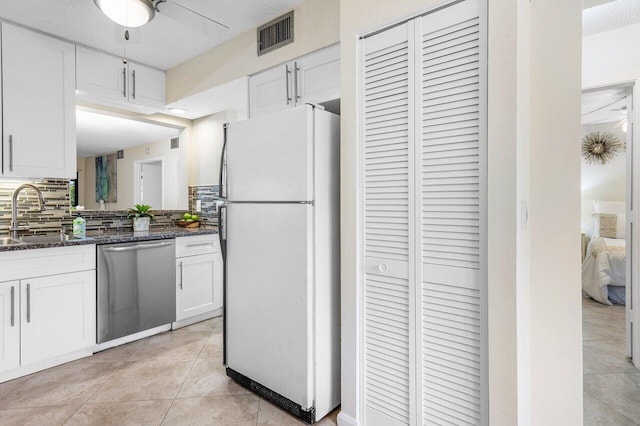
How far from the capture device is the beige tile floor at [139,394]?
5.97ft

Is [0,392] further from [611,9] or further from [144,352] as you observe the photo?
[611,9]

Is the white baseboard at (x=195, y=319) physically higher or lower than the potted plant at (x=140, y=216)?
lower

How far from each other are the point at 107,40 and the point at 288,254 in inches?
100

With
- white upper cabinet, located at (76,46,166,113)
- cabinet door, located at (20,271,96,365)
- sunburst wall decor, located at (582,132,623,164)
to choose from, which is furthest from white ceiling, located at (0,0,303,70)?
sunburst wall decor, located at (582,132,623,164)

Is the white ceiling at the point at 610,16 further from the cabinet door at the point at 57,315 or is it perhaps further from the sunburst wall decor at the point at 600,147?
the sunburst wall decor at the point at 600,147

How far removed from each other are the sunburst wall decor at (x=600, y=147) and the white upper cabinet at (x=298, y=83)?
5510mm

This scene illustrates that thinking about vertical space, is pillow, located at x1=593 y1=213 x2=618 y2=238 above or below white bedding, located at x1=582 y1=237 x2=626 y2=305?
above

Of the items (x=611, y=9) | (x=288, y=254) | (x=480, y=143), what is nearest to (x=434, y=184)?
(x=480, y=143)

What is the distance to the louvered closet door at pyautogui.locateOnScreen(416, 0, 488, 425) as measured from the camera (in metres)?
1.33

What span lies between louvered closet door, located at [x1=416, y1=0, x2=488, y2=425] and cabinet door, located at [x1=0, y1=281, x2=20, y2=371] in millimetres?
2535

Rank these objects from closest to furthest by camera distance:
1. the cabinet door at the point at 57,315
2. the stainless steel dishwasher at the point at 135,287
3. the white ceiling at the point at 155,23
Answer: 1. the cabinet door at the point at 57,315
2. the white ceiling at the point at 155,23
3. the stainless steel dishwasher at the point at 135,287

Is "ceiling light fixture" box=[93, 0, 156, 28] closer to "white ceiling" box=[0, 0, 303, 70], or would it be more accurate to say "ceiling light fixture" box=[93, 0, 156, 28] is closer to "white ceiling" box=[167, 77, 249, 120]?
"white ceiling" box=[0, 0, 303, 70]

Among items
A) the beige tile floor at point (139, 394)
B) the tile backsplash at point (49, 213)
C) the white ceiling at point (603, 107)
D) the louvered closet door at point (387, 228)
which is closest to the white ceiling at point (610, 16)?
the white ceiling at point (603, 107)

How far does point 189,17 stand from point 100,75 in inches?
45.9
